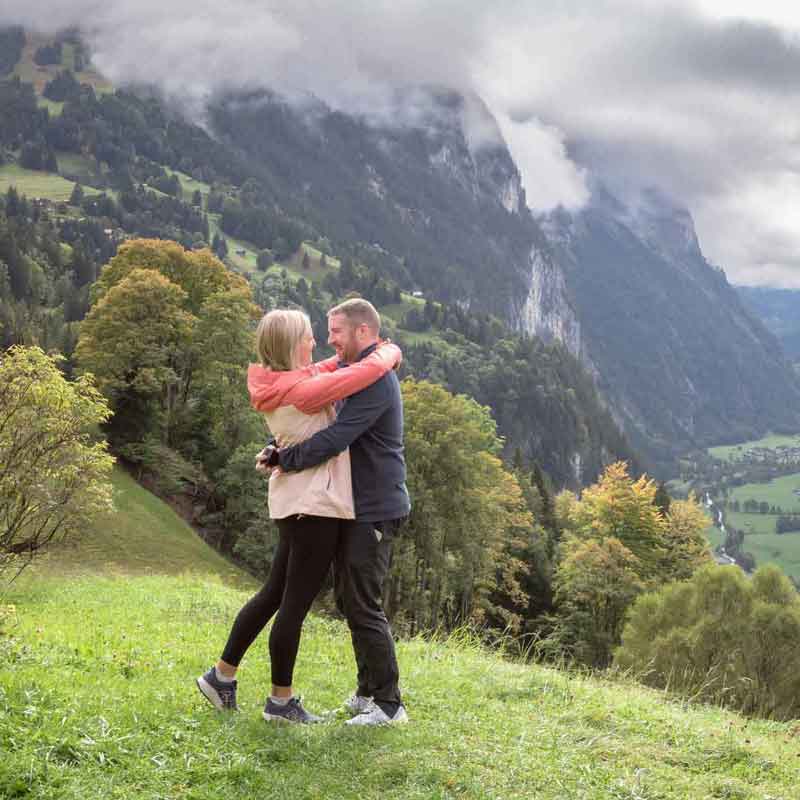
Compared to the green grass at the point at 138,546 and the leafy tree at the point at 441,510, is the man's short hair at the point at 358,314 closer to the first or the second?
the green grass at the point at 138,546

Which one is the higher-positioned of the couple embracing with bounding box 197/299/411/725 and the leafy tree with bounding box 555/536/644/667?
the couple embracing with bounding box 197/299/411/725

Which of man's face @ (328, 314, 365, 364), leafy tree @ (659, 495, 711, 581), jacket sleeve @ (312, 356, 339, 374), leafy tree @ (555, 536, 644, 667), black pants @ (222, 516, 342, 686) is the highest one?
man's face @ (328, 314, 365, 364)

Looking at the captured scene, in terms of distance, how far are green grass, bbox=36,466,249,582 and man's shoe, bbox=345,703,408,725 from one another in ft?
81.8

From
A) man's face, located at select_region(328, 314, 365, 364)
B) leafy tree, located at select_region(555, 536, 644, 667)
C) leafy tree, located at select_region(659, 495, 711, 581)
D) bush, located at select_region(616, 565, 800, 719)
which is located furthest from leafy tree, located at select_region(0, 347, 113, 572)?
leafy tree, located at select_region(659, 495, 711, 581)

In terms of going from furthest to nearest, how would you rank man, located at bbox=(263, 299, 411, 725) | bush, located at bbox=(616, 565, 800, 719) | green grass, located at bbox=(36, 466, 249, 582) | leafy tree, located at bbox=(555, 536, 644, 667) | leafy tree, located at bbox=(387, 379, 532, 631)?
leafy tree, located at bbox=(555, 536, 644, 667) → leafy tree, located at bbox=(387, 379, 532, 631) → green grass, located at bbox=(36, 466, 249, 582) → bush, located at bbox=(616, 565, 800, 719) → man, located at bbox=(263, 299, 411, 725)

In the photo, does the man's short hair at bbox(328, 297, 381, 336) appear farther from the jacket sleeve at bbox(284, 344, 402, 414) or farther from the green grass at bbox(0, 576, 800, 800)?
the green grass at bbox(0, 576, 800, 800)

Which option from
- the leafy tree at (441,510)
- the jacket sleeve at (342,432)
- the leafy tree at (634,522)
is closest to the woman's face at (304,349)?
the jacket sleeve at (342,432)

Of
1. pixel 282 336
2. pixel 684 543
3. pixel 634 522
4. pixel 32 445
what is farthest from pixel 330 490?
pixel 684 543

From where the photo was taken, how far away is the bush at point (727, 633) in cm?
A: 2949

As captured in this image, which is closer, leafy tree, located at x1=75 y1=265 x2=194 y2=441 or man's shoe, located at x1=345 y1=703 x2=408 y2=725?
man's shoe, located at x1=345 y1=703 x2=408 y2=725

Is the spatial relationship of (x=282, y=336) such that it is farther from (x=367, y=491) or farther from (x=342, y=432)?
(x=367, y=491)

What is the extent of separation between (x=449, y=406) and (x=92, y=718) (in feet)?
112

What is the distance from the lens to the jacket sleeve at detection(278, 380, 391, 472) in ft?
21.9

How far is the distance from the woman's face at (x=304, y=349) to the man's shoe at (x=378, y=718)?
304 cm
